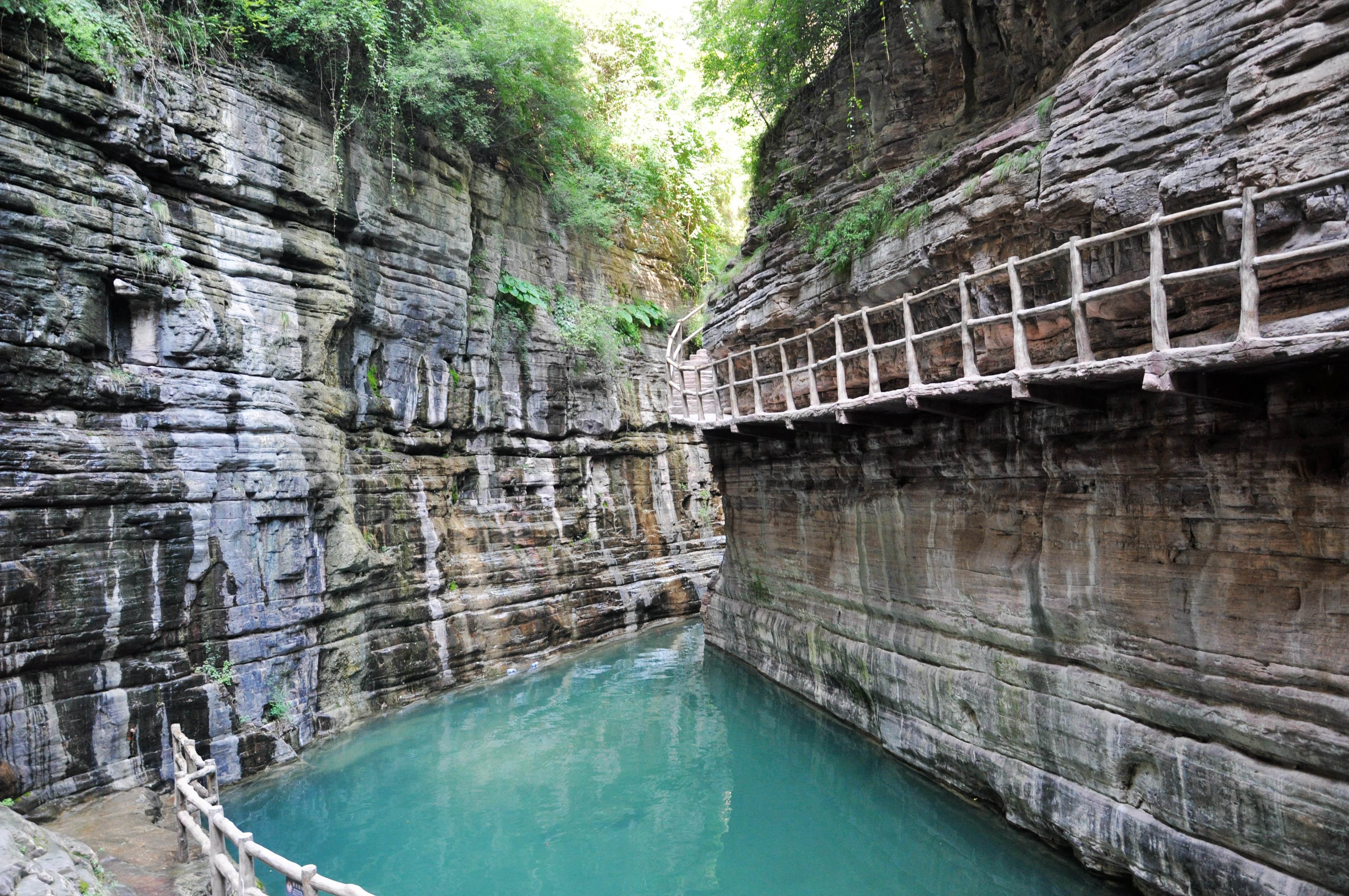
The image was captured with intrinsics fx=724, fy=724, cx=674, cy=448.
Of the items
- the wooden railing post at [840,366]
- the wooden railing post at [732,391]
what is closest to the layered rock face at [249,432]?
the wooden railing post at [732,391]

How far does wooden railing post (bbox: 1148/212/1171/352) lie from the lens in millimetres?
5652

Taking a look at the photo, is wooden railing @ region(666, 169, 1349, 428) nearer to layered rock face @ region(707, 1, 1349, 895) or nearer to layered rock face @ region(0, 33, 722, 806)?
layered rock face @ region(707, 1, 1349, 895)

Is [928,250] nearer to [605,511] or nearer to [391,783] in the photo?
[391,783]

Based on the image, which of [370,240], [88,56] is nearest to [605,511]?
[370,240]

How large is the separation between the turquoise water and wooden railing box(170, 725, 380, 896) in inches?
56.6

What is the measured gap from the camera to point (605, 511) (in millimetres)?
19250

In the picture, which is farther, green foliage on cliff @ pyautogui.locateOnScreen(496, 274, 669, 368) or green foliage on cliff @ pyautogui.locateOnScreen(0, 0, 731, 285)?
green foliage on cliff @ pyautogui.locateOnScreen(496, 274, 669, 368)

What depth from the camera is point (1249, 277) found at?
518 cm

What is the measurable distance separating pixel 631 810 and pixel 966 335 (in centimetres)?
752

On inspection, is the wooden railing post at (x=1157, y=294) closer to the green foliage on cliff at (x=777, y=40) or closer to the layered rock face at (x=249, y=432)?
the green foliage on cliff at (x=777, y=40)

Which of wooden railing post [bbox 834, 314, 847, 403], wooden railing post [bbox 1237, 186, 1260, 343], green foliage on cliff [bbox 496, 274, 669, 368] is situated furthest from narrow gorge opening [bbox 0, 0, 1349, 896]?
green foliage on cliff [bbox 496, 274, 669, 368]

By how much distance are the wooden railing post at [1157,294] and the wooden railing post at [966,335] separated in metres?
1.95

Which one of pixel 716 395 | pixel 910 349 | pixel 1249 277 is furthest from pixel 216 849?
pixel 716 395

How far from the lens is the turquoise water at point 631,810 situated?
8117mm
